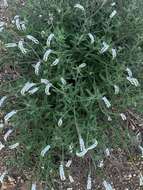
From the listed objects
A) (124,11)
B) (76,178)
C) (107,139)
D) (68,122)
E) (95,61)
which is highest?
(124,11)

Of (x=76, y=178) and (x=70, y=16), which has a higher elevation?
(x=70, y=16)

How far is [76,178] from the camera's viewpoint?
8.23 ft

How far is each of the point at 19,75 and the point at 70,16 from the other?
0.47 m

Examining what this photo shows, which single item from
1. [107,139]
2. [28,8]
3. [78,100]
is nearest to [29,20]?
[28,8]

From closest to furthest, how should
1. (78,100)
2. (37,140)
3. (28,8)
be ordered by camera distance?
(78,100), (37,140), (28,8)

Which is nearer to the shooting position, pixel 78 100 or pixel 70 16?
pixel 78 100

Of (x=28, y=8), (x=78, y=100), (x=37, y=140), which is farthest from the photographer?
(x=28, y=8)

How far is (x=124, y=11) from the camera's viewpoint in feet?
8.27

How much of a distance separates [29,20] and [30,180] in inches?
37.4

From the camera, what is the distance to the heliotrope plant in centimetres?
227

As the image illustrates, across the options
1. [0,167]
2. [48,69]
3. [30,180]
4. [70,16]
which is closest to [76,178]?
[30,180]

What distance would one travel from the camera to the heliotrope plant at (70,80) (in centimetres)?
227

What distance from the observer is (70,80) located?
7.97 feet

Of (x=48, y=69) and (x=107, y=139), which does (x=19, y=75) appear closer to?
(x=48, y=69)
